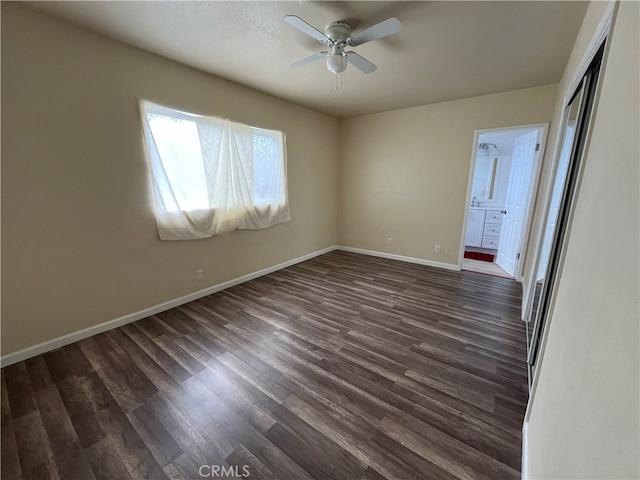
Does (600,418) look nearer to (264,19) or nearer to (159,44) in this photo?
(264,19)

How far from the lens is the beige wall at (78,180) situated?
1821 millimetres

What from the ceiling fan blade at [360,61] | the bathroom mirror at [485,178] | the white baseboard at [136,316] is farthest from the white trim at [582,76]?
the bathroom mirror at [485,178]

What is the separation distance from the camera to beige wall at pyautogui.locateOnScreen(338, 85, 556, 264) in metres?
3.47

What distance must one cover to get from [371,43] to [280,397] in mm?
2880

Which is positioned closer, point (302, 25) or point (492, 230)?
point (302, 25)

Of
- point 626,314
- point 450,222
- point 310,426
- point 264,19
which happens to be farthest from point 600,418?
point 450,222

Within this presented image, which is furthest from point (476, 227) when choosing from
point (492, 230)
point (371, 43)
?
point (371, 43)

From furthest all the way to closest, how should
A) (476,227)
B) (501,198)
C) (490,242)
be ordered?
(501,198)
(476,227)
(490,242)

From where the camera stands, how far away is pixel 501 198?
18.6 ft

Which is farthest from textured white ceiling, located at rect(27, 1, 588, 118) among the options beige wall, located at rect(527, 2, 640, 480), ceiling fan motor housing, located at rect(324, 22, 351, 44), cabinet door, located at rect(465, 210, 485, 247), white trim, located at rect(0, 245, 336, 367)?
cabinet door, located at rect(465, 210, 485, 247)

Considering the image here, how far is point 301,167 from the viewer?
4223 mm

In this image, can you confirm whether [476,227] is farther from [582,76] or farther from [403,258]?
[582,76]

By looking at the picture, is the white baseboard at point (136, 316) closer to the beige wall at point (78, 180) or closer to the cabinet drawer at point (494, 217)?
the beige wall at point (78, 180)

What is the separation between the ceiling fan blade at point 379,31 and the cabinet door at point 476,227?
4830 millimetres
